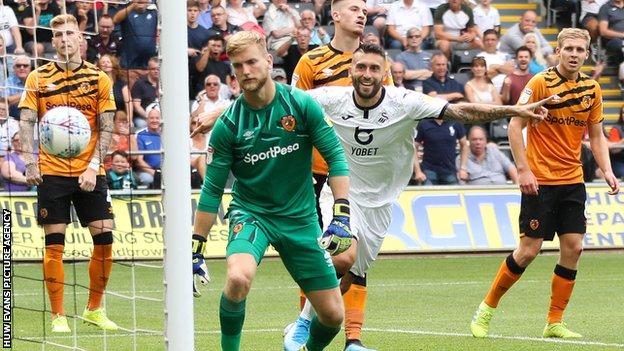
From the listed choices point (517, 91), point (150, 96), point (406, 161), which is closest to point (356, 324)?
point (406, 161)

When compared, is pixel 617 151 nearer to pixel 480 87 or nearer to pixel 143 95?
pixel 480 87

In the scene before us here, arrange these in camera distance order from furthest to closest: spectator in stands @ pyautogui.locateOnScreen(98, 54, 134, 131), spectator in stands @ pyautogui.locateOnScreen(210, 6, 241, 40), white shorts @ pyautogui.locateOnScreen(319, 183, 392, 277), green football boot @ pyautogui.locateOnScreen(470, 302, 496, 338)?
1. spectator in stands @ pyautogui.locateOnScreen(210, 6, 241, 40)
2. spectator in stands @ pyautogui.locateOnScreen(98, 54, 134, 131)
3. green football boot @ pyautogui.locateOnScreen(470, 302, 496, 338)
4. white shorts @ pyautogui.locateOnScreen(319, 183, 392, 277)

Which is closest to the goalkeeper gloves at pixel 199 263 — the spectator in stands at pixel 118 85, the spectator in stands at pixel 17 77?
the spectator in stands at pixel 118 85

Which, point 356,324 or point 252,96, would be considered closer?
point 252,96

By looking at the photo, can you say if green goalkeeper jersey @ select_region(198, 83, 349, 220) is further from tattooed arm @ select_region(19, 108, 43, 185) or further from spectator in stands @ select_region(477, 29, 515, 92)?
spectator in stands @ select_region(477, 29, 515, 92)

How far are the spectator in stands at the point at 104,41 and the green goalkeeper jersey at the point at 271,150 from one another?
8.01m

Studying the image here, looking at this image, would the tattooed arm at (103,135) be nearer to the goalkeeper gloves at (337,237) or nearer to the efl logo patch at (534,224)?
the efl logo patch at (534,224)

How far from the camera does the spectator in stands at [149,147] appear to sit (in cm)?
1818

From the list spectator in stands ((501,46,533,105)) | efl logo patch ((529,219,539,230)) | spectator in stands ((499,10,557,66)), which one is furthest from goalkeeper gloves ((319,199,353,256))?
spectator in stands ((499,10,557,66))

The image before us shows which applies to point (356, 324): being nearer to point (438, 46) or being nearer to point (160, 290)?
point (160, 290)

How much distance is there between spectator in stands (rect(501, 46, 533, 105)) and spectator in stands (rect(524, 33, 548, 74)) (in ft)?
3.31

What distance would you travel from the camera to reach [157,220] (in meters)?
18.6

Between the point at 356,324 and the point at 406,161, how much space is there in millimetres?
1234

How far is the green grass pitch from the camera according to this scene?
424 inches
